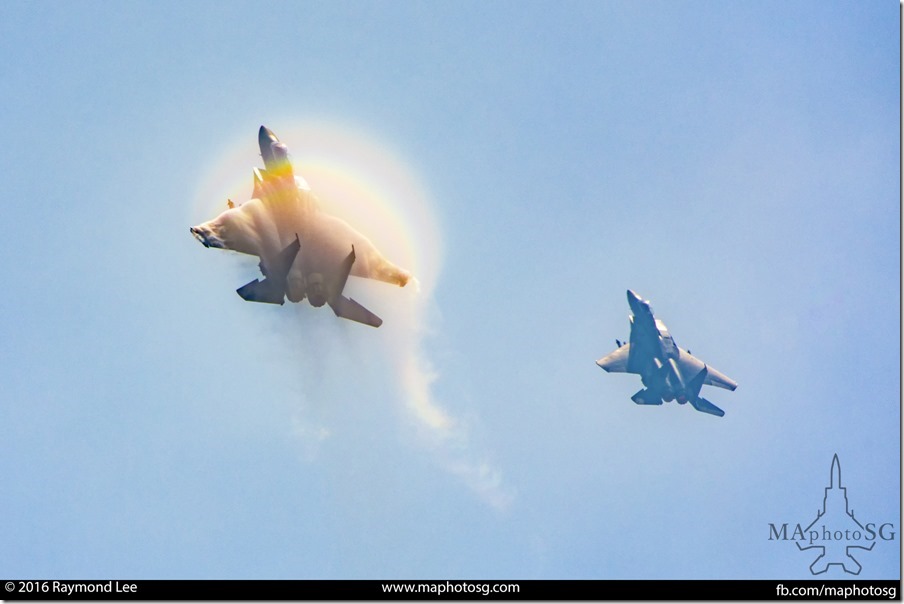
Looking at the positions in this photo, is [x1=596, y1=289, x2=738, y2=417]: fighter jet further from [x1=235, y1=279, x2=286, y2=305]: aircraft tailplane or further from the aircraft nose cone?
the aircraft nose cone

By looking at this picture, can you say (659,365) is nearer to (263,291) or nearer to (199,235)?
(263,291)

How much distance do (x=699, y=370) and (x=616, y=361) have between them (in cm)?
695

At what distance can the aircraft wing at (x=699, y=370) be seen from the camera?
85938 millimetres

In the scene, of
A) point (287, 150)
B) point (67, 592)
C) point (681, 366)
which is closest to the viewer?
point (67, 592)

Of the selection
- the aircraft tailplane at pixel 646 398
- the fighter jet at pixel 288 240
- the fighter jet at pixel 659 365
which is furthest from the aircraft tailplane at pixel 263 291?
the aircraft tailplane at pixel 646 398

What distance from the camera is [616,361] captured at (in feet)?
294

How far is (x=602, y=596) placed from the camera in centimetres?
5453

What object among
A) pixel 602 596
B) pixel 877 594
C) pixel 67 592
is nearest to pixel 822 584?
pixel 877 594

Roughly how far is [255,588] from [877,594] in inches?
1292

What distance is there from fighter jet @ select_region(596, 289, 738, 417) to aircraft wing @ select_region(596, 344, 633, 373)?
1132 millimetres

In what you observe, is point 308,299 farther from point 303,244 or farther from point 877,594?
point 877,594

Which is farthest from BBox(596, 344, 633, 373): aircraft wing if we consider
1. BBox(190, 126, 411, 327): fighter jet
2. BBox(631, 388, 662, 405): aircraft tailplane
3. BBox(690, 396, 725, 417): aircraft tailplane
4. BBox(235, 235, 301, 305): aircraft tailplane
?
BBox(235, 235, 301, 305): aircraft tailplane

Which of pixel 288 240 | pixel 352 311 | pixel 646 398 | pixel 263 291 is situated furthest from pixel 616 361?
pixel 263 291

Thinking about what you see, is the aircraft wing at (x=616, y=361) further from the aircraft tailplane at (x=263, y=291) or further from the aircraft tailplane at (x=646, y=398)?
the aircraft tailplane at (x=263, y=291)
